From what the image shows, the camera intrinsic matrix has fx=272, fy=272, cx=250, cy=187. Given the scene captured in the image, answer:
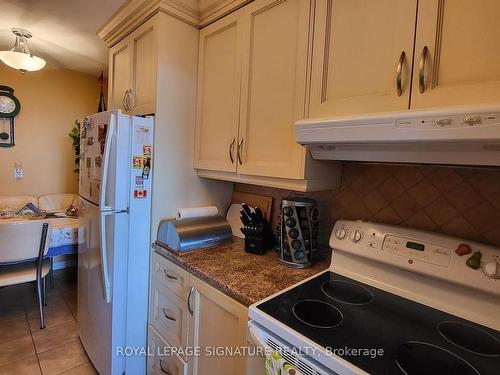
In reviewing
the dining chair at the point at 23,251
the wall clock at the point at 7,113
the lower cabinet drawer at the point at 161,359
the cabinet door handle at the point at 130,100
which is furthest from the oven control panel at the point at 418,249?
the wall clock at the point at 7,113

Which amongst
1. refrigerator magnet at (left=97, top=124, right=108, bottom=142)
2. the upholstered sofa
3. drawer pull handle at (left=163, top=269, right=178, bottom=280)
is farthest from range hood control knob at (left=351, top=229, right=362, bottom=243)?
the upholstered sofa

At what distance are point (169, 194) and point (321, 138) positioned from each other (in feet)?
3.36

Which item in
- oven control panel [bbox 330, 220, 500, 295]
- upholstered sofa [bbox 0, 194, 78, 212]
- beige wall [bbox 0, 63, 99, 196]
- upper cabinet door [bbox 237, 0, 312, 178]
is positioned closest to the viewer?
oven control panel [bbox 330, 220, 500, 295]

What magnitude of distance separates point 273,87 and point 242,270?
33.9 inches

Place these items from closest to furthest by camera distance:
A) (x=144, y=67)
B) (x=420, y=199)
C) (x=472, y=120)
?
(x=472, y=120) → (x=420, y=199) → (x=144, y=67)

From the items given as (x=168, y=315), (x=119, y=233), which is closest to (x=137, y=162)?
(x=119, y=233)

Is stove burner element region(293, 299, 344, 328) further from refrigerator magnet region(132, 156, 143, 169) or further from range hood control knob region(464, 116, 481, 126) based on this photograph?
refrigerator magnet region(132, 156, 143, 169)

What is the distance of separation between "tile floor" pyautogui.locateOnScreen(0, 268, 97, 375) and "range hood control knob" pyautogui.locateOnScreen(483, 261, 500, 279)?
7.22ft

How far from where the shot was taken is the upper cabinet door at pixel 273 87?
45.8 inches

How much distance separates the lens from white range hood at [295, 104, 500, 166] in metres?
0.68

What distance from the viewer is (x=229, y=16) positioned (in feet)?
4.80

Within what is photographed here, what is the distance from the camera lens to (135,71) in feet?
5.67

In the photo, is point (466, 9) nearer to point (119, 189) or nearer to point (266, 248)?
point (266, 248)

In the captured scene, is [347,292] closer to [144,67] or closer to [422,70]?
[422,70]
